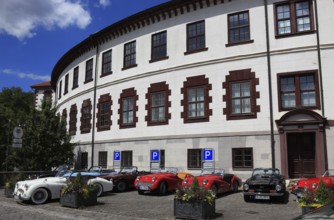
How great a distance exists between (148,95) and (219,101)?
5.62m

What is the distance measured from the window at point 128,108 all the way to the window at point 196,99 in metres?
4.32

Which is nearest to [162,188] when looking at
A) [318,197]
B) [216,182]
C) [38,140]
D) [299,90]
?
[216,182]

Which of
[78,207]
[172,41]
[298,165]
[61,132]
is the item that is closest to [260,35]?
[172,41]

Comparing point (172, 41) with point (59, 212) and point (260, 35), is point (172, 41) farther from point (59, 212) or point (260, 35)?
point (59, 212)

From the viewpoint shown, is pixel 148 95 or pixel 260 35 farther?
pixel 148 95

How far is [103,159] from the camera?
26203mm

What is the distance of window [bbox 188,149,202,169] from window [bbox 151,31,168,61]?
6.85 metres

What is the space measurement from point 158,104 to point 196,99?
3093 millimetres

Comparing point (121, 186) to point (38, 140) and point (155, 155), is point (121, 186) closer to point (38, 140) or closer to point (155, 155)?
point (155, 155)

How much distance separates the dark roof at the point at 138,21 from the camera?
22203 millimetres

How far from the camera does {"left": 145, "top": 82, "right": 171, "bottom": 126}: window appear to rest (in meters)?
22.6

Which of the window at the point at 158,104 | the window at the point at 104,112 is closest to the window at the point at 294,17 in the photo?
the window at the point at 158,104

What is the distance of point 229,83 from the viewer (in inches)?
796

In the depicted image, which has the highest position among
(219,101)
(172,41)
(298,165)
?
(172,41)
